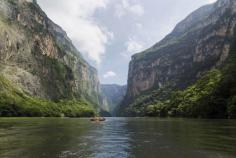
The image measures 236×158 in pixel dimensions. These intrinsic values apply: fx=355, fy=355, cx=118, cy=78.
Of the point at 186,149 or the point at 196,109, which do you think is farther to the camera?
the point at 196,109

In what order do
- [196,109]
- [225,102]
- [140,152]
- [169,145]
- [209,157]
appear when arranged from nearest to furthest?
[209,157]
[140,152]
[169,145]
[225,102]
[196,109]

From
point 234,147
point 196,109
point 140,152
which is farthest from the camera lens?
point 196,109

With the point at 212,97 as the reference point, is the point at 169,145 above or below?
below

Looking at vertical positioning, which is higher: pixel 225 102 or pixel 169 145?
pixel 225 102

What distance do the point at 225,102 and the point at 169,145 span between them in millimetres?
113369

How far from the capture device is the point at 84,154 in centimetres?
3641

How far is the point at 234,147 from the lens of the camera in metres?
40.9

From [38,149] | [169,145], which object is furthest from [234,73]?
[38,149]

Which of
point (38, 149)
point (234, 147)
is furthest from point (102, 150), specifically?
point (234, 147)

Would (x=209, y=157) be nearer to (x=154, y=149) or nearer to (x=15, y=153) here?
(x=154, y=149)

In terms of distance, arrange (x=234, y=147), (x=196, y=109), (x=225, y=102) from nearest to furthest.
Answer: (x=234, y=147) → (x=225, y=102) → (x=196, y=109)

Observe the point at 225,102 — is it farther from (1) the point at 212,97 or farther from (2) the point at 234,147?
(2) the point at 234,147

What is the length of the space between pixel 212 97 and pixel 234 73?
15164mm

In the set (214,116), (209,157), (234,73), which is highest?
(234,73)
